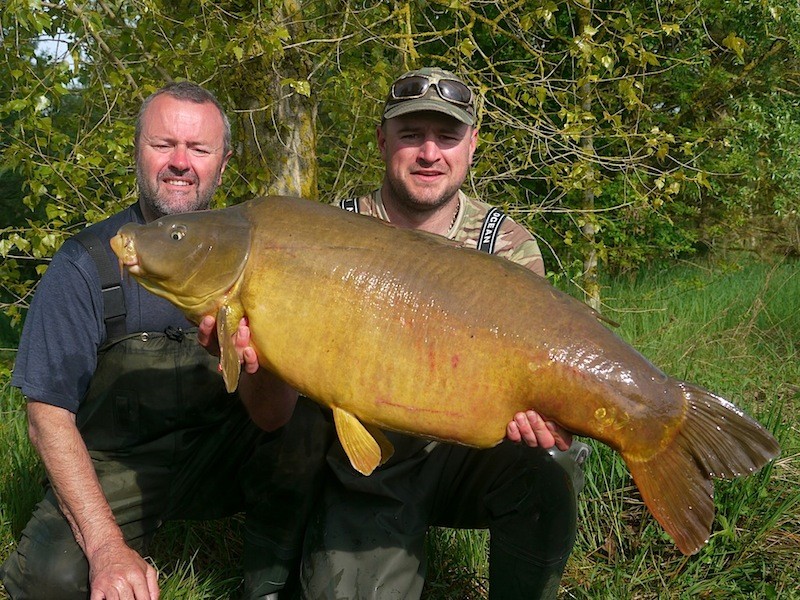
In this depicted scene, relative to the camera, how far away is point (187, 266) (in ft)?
6.18

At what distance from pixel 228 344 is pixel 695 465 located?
3.64 feet

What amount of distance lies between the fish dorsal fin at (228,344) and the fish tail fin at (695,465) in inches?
36.3

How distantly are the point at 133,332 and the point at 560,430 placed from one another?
128 centimetres

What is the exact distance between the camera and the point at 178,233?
192 centimetres

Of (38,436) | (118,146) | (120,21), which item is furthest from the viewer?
(120,21)

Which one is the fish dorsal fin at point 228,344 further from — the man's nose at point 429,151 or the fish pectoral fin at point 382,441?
the man's nose at point 429,151

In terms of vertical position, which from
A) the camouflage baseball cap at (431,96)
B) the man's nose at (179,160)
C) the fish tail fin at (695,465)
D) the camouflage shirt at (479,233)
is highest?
the camouflage baseball cap at (431,96)

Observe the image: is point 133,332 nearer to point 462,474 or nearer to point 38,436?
point 38,436

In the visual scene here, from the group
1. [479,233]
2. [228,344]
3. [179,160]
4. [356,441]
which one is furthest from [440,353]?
[179,160]

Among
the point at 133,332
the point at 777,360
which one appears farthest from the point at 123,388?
the point at 777,360

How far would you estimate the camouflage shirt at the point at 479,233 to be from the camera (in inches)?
105

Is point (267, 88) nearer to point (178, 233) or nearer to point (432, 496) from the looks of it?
point (178, 233)

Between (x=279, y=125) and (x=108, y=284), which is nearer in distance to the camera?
(x=108, y=284)

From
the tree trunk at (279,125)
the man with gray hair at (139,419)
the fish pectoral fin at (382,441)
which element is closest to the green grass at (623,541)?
the man with gray hair at (139,419)
